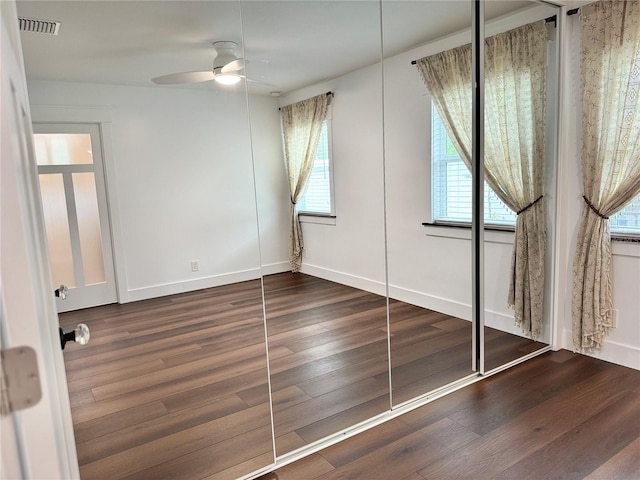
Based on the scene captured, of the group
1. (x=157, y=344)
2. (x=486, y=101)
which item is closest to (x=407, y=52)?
(x=486, y=101)

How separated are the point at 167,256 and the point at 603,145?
9.09ft

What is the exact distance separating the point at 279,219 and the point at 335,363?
94cm

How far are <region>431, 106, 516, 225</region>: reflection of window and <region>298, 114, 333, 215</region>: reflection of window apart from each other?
0.75 m

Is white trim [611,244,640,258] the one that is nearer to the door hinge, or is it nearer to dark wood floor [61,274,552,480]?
dark wood floor [61,274,552,480]

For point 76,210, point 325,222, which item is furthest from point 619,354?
point 76,210

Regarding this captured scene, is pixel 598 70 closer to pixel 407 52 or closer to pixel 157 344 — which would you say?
pixel 407 52

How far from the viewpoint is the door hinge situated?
1.88 feet

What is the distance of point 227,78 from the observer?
6.44ft

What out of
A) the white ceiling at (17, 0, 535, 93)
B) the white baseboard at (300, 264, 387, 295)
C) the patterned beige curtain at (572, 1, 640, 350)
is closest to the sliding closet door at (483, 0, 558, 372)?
the patterned beige curtain at (572, 1, 640, 350)

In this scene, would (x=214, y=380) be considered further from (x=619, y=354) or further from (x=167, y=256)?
(x=619, y=354)

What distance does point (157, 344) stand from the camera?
205cm

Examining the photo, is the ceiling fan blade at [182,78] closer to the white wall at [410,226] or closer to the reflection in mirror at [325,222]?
the reflection in mirror at [325,222]

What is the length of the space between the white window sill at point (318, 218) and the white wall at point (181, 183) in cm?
31

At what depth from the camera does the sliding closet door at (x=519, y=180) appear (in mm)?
2873
